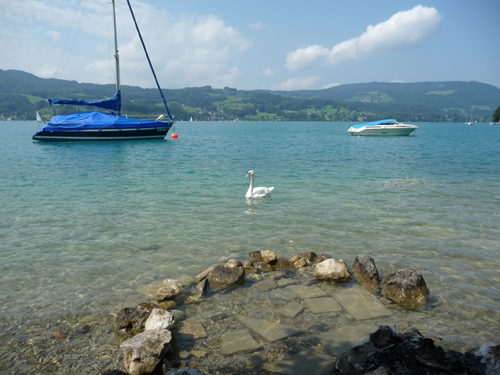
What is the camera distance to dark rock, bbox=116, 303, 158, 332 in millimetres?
5414

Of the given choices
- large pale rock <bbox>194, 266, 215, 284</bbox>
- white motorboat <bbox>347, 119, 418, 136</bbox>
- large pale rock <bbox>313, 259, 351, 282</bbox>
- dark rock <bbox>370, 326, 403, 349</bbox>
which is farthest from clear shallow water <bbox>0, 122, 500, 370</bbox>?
white motorboat <bbox>347, 119, 418, 136</bbox>

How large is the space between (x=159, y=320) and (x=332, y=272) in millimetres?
3910

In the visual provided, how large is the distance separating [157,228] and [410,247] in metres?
7.97

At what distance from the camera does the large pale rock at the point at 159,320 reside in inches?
203

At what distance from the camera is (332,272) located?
729 centimetres

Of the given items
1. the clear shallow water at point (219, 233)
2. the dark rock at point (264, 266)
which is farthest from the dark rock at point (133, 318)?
the dark rock at point (264, 266)

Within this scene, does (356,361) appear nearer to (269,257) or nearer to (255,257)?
(269,257)

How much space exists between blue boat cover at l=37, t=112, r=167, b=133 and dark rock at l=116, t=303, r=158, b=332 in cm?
4675

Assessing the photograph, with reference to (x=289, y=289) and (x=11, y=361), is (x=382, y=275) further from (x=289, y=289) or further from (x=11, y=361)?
(x=11, y=361)

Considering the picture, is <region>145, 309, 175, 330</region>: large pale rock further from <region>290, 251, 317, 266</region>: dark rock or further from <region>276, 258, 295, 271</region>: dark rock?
<region>290, 251, 317, 266</region>: dark rock

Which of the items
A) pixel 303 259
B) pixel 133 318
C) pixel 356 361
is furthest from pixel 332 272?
pixel 133 318

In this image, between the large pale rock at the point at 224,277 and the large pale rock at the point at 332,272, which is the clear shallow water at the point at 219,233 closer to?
the large pale rock at the point at 224,277

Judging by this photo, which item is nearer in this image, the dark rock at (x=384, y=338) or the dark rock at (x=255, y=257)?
the dark rock at (x=384, y=338)

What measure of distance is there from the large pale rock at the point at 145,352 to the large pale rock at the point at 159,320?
1.62 ft
